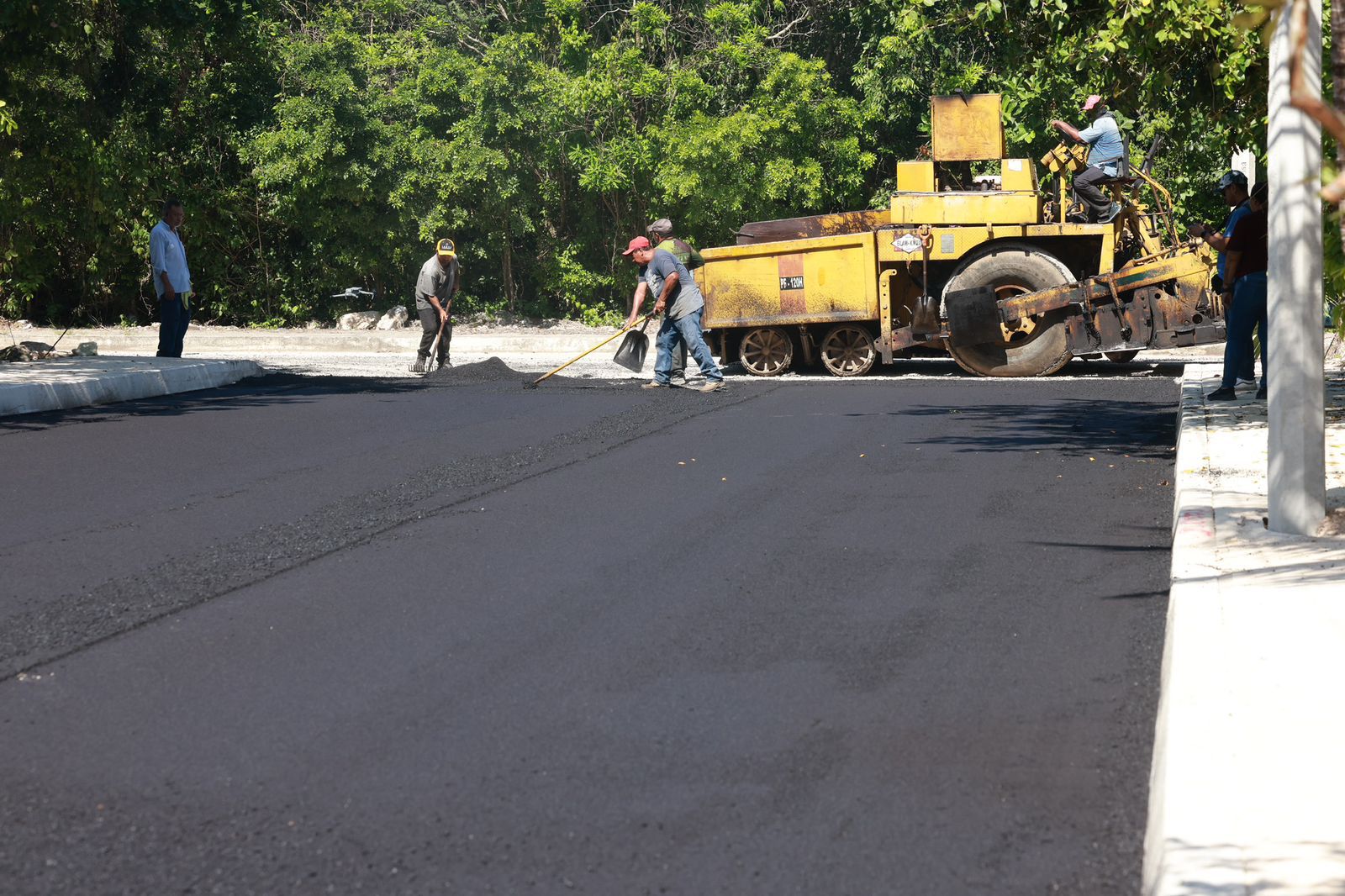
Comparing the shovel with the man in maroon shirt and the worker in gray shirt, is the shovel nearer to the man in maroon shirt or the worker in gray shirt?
the worker in gray shirt

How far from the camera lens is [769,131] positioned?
76.9ft

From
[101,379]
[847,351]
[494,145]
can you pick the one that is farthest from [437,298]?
[494,145]

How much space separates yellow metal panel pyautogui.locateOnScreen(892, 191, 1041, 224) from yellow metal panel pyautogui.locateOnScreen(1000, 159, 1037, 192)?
0.14 metres

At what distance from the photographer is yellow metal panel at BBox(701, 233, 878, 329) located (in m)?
16.3

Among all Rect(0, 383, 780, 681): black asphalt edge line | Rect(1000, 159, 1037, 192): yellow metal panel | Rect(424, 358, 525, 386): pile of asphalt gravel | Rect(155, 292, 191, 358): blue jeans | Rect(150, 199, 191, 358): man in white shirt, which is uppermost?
Rect(1000, 159, 1037, 192): yellow metal panel

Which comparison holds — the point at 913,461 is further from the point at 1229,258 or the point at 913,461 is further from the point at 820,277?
the point at 820,277

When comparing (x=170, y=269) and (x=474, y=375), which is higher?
(x=170, y=269)

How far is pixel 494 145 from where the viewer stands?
24188 millimetres

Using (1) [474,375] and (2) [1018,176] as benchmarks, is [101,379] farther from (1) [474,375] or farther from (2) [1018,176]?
(2) [1018,176]

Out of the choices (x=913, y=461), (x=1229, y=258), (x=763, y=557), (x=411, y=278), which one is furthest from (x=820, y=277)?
(x=411, y=278)

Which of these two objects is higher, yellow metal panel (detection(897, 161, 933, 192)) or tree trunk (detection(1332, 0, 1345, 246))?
yellow metal panel (detection(897, 161, 933, 192))

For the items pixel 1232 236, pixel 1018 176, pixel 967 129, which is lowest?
pixel 1232 236

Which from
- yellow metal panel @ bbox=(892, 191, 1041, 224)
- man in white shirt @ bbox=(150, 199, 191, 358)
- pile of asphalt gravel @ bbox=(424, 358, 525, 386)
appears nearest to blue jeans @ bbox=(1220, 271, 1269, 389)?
yellow metal panel @ bbox=(892, 191, 1041, 224)

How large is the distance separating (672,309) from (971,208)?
11.5ft
